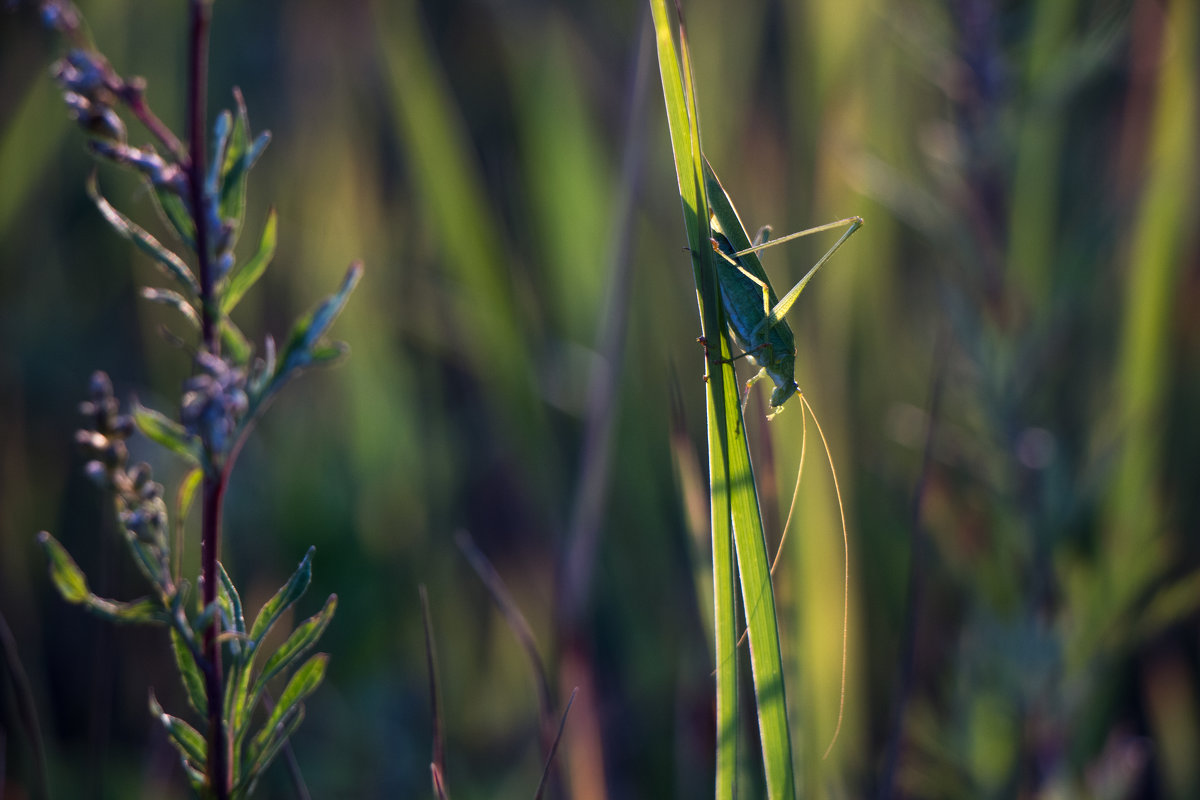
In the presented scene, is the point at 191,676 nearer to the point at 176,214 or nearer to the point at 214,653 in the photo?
the point at 214,653

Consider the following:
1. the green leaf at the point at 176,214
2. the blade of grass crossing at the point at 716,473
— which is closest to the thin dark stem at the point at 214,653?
the green leaf at the point at 176,214

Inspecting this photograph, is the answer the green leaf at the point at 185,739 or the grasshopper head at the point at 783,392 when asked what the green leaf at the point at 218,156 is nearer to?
the green leaf at the point at 185,739

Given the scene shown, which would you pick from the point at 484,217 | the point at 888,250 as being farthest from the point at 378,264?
the point at 888,250

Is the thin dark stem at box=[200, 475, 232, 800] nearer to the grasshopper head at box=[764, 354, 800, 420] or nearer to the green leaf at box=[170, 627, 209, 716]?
the green leaf at box=[170, 627, 209, 716]

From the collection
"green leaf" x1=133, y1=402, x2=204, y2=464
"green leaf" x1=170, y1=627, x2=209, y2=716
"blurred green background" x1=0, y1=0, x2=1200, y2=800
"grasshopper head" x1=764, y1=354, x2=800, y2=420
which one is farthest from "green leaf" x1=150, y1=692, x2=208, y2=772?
"grasshopper head" x1=764, y1=354, x2=800, y2=420

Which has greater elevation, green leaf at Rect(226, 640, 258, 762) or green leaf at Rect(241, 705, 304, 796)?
green leaf at Rect(226, 640, 258, 762)
